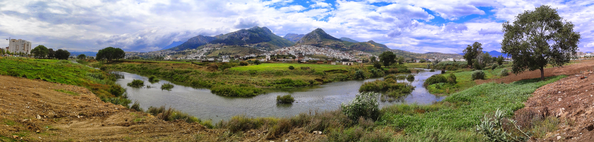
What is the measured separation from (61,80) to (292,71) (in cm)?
3535

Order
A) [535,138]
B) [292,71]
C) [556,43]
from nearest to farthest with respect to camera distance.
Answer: [535,138] → [556,43] → [292,71]

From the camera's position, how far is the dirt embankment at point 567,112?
21.1 feet

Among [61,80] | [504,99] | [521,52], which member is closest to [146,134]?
[61,80]

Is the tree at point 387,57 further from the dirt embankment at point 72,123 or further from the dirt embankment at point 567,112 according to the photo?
the dirt embankment at point 72,123

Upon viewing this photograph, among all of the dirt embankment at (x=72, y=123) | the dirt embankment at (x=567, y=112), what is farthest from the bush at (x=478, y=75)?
the dirt embankment at (x=72, y=123)

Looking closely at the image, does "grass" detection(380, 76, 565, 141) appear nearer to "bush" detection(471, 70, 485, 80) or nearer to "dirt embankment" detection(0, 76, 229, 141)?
"dirt embankment" detection(0, 76, 229, 141)

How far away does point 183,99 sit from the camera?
78.0 feet

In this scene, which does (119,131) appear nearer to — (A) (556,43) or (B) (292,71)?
(A) (556,43)

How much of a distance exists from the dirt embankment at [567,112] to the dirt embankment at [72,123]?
11.7m

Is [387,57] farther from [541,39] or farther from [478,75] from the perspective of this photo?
[541,39]

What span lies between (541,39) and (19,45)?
193810 millimetres

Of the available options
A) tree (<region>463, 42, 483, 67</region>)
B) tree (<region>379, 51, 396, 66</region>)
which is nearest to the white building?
tree (<region>379, 51, 396, 66</region>)

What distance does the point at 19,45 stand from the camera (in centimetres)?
11988

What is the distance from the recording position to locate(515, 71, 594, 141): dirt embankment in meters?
6.44
